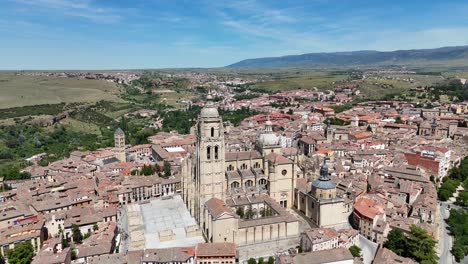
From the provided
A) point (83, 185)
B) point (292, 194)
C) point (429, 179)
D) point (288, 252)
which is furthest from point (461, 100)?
point (83, 185)

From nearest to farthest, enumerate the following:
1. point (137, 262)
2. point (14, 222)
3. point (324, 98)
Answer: point (137, 262), point (14, 222), point (324, 98)

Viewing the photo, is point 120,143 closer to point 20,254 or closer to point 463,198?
point 20,254

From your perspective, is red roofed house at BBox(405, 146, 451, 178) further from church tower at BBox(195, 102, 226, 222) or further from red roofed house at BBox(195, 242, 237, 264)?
red roofed house at BBox(195, 242, 237, 264)

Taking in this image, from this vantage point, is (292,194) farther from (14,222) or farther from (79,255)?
(14,222)

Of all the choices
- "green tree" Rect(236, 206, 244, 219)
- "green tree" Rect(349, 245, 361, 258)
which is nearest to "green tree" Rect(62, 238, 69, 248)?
"green tree" Rect(236, 206, 244, 219)

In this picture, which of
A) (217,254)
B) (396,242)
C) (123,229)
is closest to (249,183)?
(217,254)

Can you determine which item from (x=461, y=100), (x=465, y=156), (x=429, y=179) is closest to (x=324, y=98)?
(x=461, y=100)

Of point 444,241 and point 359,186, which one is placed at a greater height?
point 359,186

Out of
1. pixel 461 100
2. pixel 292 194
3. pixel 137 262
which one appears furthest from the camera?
pixel 461 100

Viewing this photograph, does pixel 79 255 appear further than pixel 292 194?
No
